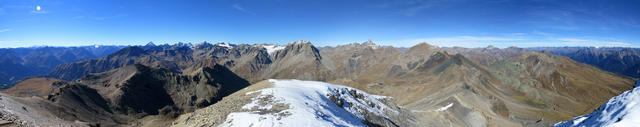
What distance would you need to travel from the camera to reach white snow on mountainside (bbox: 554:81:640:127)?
39.4 feet

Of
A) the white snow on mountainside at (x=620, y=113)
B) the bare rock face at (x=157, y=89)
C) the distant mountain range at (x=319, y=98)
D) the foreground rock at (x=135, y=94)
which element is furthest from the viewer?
the bare rock face at (x=157, y=89)

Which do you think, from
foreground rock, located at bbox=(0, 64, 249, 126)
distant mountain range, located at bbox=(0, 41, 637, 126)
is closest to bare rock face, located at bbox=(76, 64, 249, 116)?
foreground rock, located at bbox=(0, 64, 249, 126)

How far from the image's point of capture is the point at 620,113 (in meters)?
13.4

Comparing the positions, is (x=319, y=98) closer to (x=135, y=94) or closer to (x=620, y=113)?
(x=620, y=113)

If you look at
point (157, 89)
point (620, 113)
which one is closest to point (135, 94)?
point (157, 89)

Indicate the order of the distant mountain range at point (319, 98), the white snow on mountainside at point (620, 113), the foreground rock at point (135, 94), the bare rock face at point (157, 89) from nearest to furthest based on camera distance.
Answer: the white snow on mountainside at point (620, 113)
the distant mountain range at point (319, 98)
the foreground rock at point (135, 94)
the bare rock face at point (157, 89)

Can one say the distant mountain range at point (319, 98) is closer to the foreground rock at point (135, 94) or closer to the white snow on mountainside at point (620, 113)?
the foreground rock at point (135, 94)

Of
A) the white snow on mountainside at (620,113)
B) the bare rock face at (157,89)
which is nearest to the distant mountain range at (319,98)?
the bare rock face at (157,89)

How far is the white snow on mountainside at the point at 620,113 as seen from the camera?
12000mm

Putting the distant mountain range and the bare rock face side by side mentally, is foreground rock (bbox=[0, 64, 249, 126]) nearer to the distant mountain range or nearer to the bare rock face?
the bare rock face

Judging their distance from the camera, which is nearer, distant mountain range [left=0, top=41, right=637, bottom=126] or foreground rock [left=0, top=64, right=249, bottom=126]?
distant mountain range [left=0, top=41, right=637, bottom=126]

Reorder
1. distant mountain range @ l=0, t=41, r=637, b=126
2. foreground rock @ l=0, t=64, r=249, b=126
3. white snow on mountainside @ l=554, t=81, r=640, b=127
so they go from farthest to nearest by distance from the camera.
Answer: foreground rock @ l=0, t=64, r=249, b=126 < distant mountain range @ l=0, t=41, r=637, b=126 < white snow on mountainside @ l=554, t=81, r=640, b=127

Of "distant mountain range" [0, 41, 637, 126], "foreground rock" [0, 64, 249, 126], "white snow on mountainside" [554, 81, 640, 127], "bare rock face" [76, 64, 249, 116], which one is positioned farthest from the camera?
"bare rock face" [76, 64, 249, 116]

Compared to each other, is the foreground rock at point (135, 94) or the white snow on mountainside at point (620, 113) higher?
the white snow on mountainside at point (620, 113)
